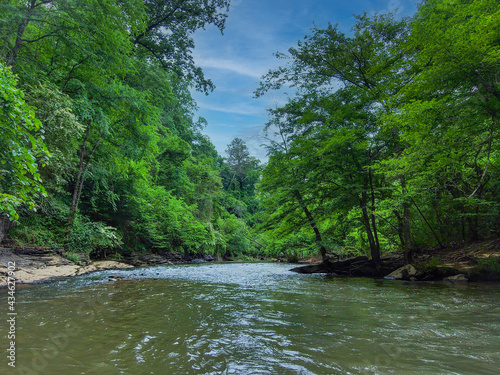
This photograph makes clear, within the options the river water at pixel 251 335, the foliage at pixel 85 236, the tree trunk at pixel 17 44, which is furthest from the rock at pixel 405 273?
the tree trunk at pixel 17 44

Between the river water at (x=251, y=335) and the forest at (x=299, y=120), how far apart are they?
74.9 inches

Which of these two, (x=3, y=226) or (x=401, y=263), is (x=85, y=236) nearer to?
(x=3, y=226)

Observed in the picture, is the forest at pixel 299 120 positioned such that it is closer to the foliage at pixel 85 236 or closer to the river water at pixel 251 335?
the foliage at pixel 85 236

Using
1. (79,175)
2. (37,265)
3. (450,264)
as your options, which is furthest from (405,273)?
(79,175)

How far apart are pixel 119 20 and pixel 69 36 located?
166 centimetres

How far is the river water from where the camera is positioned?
2.27 m

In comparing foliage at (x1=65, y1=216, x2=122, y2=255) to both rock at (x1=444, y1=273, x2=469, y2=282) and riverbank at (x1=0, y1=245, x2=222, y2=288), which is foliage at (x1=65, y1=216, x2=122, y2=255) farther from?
rock at (x1=444, y1=273, x2=469, y2=282)

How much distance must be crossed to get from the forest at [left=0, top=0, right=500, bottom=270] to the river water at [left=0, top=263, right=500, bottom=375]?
1.90 m

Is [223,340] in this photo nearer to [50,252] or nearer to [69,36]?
[69,36]

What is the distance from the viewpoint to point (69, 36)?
23.1ft

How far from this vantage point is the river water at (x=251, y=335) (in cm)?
227

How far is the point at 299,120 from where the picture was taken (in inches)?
478

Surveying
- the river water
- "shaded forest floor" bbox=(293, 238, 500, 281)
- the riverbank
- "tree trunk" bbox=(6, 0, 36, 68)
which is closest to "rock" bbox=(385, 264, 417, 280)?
"shaded forest floor" bbox=(293, 238, 500, 281)

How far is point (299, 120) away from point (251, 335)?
10.6m
